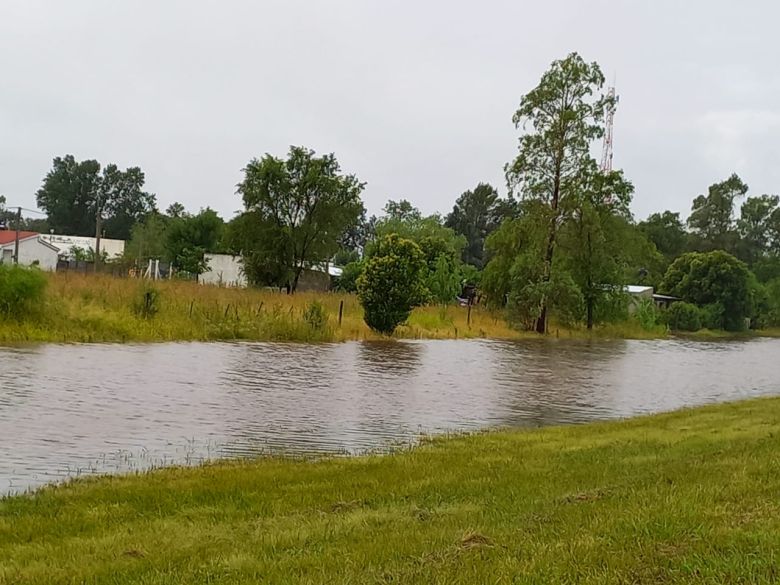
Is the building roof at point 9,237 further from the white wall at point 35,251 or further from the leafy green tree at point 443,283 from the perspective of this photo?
the leafy green tree at point 443,283

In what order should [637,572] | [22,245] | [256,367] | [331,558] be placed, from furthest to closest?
[22,245] → [256,367] → [331,558] → [637,572]

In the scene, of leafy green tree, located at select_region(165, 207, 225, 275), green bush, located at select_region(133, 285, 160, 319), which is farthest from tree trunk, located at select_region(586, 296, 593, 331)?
leafy green tree, located at select_region(165, 207, 225, 275)

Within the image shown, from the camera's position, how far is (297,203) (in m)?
54.2

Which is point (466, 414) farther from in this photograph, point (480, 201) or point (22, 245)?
point (480, 201)

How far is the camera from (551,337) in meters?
48.5

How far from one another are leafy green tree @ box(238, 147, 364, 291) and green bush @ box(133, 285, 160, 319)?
27069 mm

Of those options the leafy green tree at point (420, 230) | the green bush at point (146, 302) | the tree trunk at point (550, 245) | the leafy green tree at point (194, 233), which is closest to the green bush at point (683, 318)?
the leafy green tree at point (420, 230)

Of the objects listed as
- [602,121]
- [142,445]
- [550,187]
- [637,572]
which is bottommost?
[142,445]

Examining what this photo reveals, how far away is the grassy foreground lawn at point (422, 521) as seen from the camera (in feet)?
14.2

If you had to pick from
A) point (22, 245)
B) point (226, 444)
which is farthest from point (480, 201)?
point (226, 444)

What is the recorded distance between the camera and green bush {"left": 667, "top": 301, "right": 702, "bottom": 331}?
7650 cm

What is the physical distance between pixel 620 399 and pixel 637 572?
14646mm

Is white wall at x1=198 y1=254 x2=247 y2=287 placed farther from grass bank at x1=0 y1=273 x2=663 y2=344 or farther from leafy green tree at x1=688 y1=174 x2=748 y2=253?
leafy green tree at x1=688 y1=174 x2=748 y2=253

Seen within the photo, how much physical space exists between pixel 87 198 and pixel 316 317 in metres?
105
